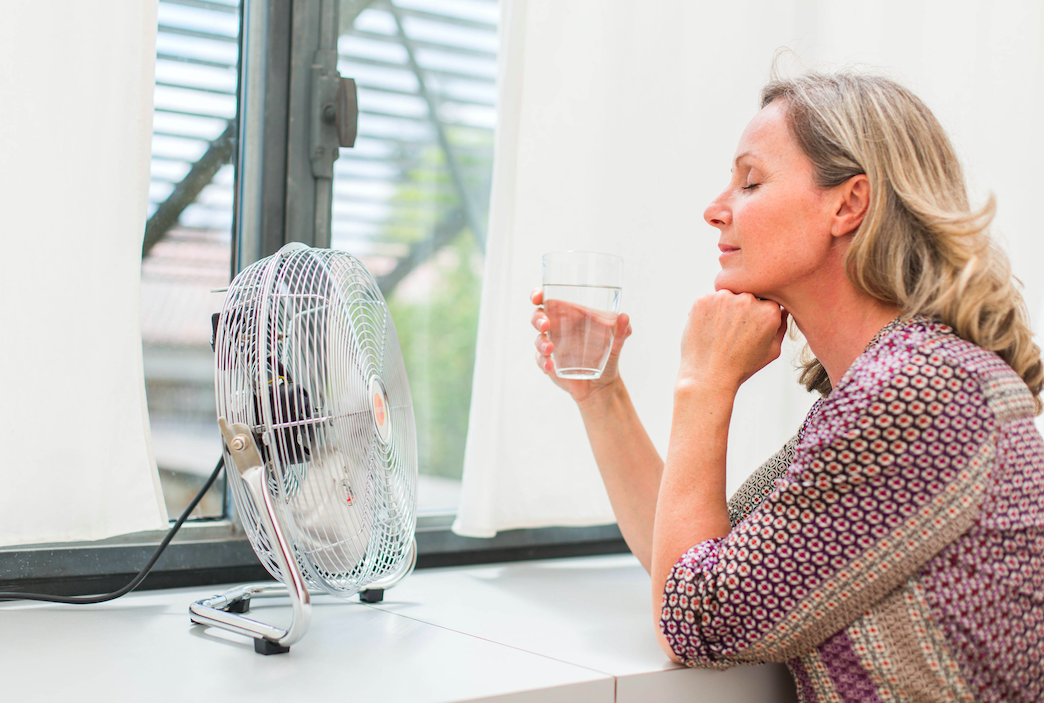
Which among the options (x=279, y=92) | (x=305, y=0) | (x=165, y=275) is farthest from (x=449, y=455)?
(x=305, y=0)

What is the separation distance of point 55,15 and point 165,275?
41 centimetres

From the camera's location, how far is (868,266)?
1.04 meters

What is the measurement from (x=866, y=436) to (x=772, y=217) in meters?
0.34

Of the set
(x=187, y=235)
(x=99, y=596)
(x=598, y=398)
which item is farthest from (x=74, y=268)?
(x=598, y=398)

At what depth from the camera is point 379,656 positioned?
0.94 meters

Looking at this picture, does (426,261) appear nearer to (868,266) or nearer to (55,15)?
(55,15)

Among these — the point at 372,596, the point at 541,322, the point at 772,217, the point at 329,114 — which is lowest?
the point at 372,596

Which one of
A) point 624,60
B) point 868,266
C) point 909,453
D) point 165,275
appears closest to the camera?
point 909,453

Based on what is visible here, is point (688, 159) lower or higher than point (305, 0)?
lower


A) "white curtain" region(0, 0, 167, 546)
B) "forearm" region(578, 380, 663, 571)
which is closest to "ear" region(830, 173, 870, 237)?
"forearm" region(578, 380, 663, 571)

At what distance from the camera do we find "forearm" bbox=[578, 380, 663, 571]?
4.39ft

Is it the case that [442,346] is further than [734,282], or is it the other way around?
[442,346]

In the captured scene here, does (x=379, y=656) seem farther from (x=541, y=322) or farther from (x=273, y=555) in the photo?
(x=541, y=322)

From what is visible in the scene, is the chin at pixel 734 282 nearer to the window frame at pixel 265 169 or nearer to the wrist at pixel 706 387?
the wrist at pixel 706 387
